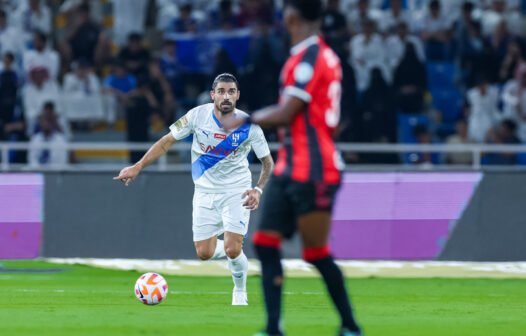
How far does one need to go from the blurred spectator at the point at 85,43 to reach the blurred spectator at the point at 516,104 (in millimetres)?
8186

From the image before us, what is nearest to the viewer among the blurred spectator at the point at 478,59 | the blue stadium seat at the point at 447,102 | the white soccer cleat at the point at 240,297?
the white soccer cleat at the point at 240,297

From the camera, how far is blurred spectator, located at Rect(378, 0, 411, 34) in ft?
69.6

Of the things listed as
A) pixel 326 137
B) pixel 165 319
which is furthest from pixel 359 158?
pixel 326 137

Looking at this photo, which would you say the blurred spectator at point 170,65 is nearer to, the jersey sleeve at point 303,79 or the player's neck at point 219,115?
the player's neck at point 219,115

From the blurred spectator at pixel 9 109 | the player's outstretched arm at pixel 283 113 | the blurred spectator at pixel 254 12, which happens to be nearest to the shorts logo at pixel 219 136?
the player's outstretched arm at pixel 283 113

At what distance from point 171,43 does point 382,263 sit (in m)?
7.29

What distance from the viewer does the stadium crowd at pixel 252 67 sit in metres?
19.0

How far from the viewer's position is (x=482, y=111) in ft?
63.8

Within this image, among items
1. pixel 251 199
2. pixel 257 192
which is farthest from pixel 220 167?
pixel 251 199

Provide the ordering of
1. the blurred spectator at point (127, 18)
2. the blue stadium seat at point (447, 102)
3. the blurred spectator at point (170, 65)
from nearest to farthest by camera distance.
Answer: the blurred spectator at point (170, 65) → the blue stadium seat at point (447, 102) → the blurred spectator at point (127, 18)

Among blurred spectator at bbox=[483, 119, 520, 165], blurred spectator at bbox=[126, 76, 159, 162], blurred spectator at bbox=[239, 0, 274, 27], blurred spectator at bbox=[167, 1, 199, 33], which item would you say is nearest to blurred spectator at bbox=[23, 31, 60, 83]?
blurred spectator at bbox=[126, 76, 159, 162]

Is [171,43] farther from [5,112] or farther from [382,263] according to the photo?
[382,263]

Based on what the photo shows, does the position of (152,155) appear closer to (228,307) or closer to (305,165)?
(228,307)

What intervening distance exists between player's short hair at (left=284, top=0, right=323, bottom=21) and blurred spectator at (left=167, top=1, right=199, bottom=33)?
15142 mm
